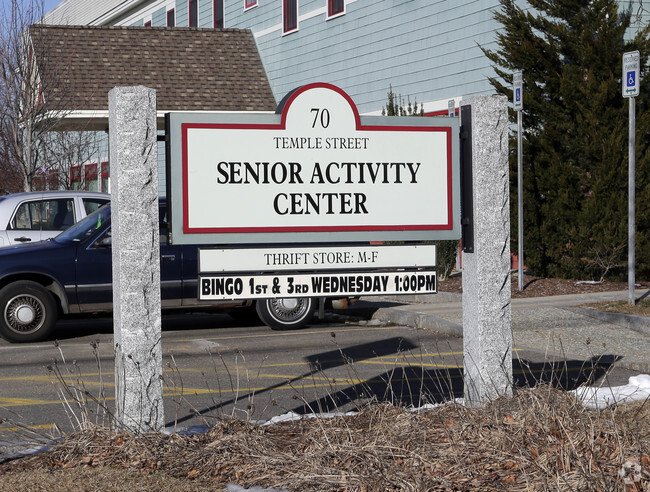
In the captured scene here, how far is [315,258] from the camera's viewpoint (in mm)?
6730

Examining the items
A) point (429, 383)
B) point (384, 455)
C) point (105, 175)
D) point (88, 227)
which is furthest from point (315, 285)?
point (105, 175)

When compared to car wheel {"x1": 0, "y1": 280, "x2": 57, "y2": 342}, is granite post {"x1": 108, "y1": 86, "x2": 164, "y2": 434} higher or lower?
higher

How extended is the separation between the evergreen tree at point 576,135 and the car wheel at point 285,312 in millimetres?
5041

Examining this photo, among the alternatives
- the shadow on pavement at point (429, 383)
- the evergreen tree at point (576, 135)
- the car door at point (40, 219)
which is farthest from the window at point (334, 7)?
the shadow on pavement at point (429, 383)

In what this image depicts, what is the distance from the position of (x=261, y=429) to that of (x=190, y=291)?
280 inches

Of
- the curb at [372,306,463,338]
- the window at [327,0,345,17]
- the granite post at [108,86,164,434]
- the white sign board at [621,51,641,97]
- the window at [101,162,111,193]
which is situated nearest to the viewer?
the granite post at [108,86,164,434]

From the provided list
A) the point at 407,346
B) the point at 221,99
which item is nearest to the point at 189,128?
the point at 407,346

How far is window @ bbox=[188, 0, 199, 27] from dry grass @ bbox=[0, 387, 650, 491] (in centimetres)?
2787

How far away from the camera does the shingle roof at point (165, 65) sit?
26219 mm

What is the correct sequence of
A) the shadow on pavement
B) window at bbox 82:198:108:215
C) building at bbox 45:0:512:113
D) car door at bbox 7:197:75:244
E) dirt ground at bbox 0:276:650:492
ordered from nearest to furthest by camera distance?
dirt ground at bbox 0:276:650:492
the shadow on pavement
car door at bbox 7:197:75:244
window at bbox 82:198:108:215
building at bbox 45:0:512:113

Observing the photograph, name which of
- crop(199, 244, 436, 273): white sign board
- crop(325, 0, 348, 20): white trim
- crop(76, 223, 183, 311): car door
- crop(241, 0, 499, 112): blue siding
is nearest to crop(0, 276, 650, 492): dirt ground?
crop(199, 244, 436, 273): white sign board

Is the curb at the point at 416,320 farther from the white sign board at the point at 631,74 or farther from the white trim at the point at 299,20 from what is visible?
the white trim at the point at 299,20

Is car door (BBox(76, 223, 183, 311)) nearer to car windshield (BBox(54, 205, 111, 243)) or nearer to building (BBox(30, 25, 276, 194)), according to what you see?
car windshield (BBox(54, 205, 111, 243))

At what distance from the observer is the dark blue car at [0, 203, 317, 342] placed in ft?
40.9
